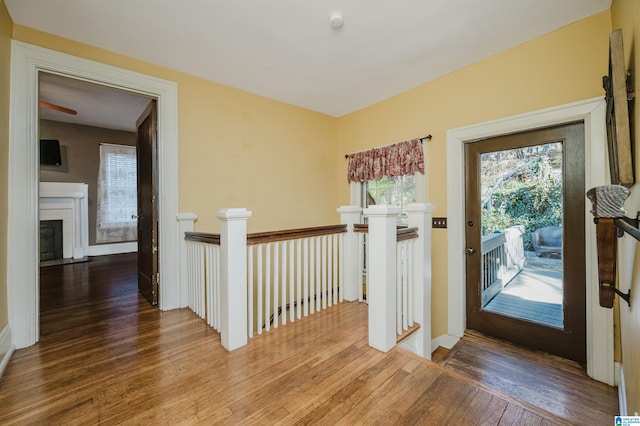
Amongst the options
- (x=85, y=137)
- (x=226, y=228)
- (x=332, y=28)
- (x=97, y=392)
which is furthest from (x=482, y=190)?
(x=85, y=137)

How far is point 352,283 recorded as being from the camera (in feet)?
9.71

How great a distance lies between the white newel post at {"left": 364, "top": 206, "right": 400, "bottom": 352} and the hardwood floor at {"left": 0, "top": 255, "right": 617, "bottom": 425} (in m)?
0.13

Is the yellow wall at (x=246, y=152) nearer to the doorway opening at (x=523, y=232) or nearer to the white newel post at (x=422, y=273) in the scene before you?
the white newel post at (x=422, y=273)

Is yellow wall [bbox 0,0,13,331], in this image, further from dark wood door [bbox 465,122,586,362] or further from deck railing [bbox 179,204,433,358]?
dark wood door [bbox 465,122,586,362]

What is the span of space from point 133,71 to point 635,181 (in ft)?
12.8

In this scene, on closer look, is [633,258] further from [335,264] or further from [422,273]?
[335,264]

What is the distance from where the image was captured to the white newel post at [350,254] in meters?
2.93

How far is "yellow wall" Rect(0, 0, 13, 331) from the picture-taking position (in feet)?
6.02

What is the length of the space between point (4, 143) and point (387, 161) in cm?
359

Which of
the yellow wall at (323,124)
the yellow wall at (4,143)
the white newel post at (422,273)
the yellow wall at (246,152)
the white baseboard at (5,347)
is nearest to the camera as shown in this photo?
the white baseboard at (5,347)

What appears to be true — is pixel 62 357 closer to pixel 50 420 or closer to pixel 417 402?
pixel 50 420

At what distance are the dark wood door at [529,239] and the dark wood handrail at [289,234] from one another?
1.45 m

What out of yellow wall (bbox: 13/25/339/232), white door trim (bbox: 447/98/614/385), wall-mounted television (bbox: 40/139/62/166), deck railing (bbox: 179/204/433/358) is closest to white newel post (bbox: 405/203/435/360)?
deck railing (bbox: 179/204/433/358)

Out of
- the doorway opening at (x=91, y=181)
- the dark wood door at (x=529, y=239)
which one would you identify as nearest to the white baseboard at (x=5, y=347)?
the doorway opening at (x=91, y=181)
